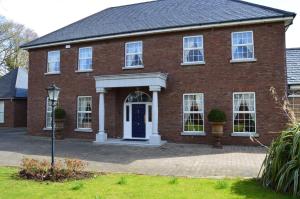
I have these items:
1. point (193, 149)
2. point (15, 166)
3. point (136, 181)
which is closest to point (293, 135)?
point (136, 181)

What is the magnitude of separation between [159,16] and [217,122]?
28.7 feet

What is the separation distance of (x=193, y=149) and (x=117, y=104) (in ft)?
21.3

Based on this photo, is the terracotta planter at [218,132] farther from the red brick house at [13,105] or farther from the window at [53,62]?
the red brick house at [13,105]

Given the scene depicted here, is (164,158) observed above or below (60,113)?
below

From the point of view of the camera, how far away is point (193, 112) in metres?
18.2

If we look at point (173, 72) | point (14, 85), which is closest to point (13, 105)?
point (14, 85)

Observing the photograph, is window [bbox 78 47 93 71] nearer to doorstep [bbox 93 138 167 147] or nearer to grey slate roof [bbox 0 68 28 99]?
doorstep [bbox 93 138 167 147]

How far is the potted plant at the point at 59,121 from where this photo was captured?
20906mm

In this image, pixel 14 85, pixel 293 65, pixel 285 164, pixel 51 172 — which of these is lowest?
pixel 51 172

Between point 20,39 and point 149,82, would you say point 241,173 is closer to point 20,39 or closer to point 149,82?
point 149,82

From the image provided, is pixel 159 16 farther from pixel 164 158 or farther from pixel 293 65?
pixel 164 158

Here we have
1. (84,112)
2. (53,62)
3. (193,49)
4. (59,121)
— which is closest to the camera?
(193,49)

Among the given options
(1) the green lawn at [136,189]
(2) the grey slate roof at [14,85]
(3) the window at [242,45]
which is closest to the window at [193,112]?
(3) the window at [242,45]

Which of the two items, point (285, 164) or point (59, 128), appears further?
point (59, 128)
